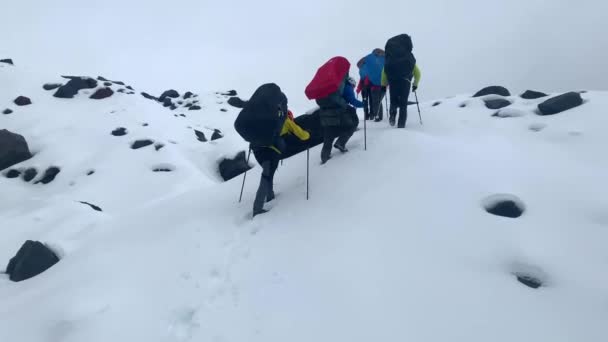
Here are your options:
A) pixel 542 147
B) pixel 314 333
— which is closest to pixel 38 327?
pixel 314 333

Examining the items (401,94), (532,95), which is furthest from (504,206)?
(532,95)

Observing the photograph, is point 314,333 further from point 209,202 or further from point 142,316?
point 209,202

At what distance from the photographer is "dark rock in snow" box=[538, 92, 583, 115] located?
10.3m

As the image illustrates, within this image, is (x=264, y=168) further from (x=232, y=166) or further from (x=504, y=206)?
(x=232, y=166)

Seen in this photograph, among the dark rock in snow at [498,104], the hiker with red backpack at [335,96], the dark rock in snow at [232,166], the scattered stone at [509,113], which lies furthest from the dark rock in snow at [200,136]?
the scattered stone at [509,113]

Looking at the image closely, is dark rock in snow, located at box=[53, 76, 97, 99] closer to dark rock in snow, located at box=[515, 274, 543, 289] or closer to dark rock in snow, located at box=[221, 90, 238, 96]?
dark rock in snow, located at box=[221, 90, 238, 96]

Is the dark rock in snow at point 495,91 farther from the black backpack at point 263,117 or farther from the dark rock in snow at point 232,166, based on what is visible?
the dark rock in snow at point 232,166

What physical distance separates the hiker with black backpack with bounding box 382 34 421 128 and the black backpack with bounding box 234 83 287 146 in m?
4.08

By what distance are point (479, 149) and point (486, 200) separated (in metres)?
2.58

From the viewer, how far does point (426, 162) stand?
747 centimetres

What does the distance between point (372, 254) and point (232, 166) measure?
53.2 feet

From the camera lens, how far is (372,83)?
11234mm

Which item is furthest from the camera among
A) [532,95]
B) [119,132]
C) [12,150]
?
[119,132]

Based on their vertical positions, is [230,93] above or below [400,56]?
below
